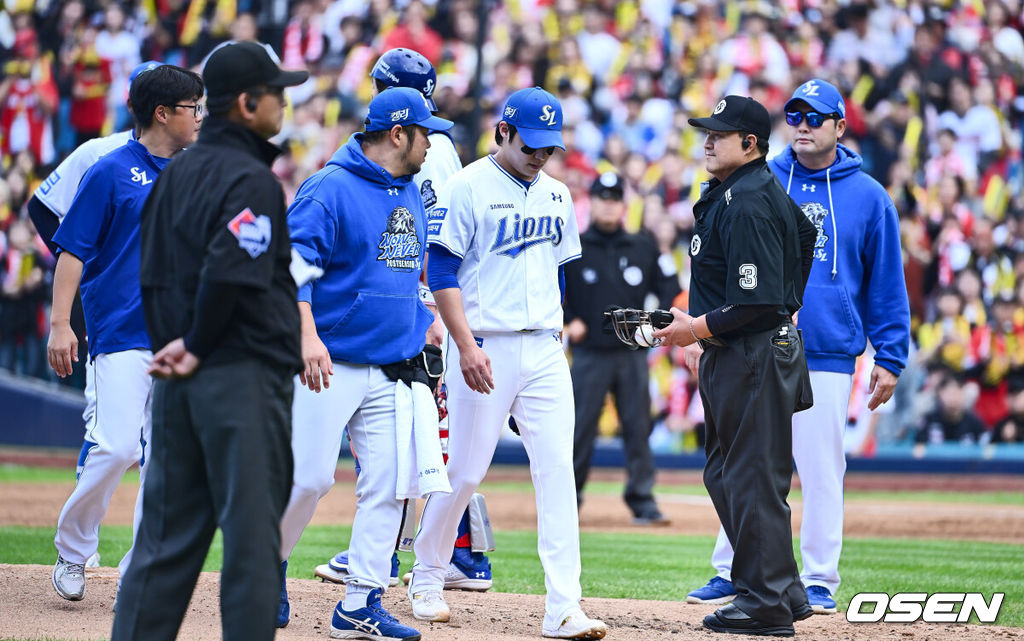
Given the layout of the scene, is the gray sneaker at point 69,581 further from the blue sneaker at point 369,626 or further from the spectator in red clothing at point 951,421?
the spectator in red clothing at point 951,421

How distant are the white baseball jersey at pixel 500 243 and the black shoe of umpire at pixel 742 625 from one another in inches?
59.2

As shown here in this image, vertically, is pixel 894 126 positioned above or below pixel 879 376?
above

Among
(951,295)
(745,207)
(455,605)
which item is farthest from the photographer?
(951,295)

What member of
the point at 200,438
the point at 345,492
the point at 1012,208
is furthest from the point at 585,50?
the point at 200,438

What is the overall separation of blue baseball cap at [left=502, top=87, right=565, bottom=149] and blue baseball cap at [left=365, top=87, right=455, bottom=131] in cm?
41

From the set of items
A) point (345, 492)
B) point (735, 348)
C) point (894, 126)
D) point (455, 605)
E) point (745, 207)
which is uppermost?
point (894, 126)

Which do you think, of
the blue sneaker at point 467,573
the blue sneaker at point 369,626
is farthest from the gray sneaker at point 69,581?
the blue sneaker at point 467,573

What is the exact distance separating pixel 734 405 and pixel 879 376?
1336 mm

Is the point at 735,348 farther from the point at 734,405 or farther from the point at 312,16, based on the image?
the point at 312,16

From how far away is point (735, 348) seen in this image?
229 inches

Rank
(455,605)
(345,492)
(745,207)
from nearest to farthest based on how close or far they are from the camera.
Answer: (745,207), (455,605), (345,492)

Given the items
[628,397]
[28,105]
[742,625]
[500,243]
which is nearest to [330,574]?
[500,243]

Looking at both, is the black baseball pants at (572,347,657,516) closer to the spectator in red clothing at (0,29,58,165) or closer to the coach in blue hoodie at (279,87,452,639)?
the coach in blue hoodie at (279,87,452,639)

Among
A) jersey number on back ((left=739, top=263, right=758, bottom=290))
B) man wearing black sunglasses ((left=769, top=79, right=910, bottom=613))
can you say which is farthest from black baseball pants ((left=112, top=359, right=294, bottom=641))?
man wearing black sunglasses ((left=769, top=79, right=910, bottom=613))
